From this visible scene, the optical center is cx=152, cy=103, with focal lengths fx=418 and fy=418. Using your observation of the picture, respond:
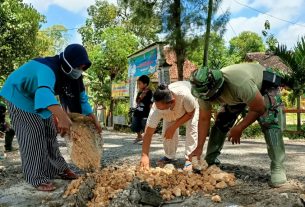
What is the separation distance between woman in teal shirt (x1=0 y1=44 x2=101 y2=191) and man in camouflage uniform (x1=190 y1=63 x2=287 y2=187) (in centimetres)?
130

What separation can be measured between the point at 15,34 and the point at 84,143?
50.1 ft

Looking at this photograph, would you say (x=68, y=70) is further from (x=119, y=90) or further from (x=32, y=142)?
(x=119, y=90)

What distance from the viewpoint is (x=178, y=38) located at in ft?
46.6

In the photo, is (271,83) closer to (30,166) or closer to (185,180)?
(185,180)

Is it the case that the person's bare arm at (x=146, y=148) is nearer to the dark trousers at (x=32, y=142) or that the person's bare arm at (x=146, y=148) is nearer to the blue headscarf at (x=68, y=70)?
the blue headscarf at (x=68, y=70)

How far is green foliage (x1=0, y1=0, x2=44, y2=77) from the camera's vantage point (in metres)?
17.6

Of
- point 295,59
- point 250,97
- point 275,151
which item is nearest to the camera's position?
point 250,97

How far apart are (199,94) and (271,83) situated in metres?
0.74

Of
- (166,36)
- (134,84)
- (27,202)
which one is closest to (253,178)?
(27,202)

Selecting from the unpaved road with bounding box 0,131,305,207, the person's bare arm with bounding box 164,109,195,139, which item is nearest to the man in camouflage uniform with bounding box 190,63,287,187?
the unpaved road with bounding box 0,131,305,207

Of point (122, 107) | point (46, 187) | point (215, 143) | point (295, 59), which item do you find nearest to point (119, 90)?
point (122, 107)

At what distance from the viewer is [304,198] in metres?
3.31

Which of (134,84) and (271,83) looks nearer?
(271,83)

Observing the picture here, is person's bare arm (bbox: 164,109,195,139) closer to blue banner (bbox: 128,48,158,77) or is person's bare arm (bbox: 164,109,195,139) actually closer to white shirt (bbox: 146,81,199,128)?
white shirt (bbox: 146,81,199,128)
